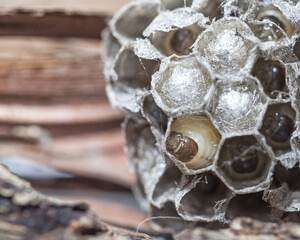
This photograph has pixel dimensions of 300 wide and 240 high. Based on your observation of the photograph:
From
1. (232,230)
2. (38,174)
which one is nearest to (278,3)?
(232,230)

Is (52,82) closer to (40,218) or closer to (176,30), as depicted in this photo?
(176,30)

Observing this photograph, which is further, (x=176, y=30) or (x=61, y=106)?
(x=61, y=106)

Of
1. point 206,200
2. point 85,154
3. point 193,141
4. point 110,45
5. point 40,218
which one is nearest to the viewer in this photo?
point 40,218

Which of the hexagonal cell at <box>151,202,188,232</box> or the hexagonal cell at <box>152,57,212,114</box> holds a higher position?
the hexagonal cell at <box>152,57,212,114</box>

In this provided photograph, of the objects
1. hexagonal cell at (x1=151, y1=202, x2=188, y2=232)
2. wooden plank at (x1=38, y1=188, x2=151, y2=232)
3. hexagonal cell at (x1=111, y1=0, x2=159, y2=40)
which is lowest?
wooden plank at (x1=38, y1=188, x2=151, y2=232)

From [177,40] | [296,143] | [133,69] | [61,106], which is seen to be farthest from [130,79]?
[296,143]

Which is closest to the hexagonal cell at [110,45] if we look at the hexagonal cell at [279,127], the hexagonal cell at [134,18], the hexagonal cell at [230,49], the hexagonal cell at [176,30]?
the hexagonal cell at [134,18]

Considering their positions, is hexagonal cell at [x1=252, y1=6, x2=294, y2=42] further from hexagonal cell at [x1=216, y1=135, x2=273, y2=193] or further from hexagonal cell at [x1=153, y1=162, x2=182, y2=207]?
hexagonal cell at [x1=153, y1=162, x2=182, y2=207]

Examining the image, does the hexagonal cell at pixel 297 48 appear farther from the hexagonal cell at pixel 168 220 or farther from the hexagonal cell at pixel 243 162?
the hexagonal cell at pixel 168 220

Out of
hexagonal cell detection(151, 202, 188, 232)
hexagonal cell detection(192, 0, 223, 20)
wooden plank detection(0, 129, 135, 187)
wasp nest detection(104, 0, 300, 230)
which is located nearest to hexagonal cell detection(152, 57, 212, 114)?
wasp nest detection(104, 0, 300, 230)

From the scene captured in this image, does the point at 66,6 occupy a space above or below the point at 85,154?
above
